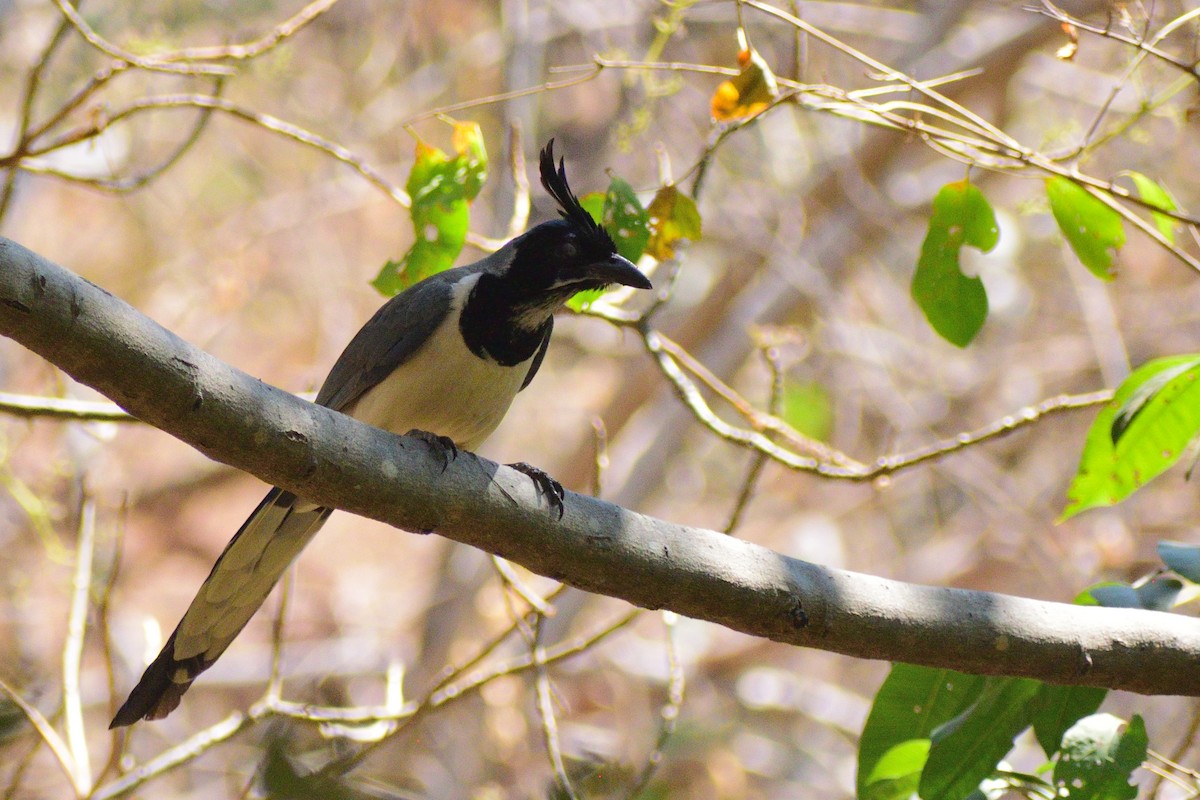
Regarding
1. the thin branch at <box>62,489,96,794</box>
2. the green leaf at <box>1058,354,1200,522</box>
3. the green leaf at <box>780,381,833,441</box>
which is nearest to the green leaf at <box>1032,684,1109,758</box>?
the green leaf at <box>1058,354,1200,522</box>

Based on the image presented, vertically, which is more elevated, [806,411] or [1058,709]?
[806,411]

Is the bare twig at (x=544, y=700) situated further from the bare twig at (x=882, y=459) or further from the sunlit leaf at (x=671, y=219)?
the sunlit leaf at (x=671, y=219)

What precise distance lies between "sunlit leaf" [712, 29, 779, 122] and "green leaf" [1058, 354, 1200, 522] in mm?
1393

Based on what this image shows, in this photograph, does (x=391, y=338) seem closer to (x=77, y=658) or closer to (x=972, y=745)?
(x=77, y=658)

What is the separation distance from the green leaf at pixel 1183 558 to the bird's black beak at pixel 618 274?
1820 mm

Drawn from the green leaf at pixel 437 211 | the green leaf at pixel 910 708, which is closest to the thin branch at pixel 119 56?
the green leaf at pixel 437 211

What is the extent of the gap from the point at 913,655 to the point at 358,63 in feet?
30.9

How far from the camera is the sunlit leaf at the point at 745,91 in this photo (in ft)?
12.1

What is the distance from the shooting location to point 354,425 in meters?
2.70

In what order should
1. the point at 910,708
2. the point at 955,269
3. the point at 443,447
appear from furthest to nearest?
the point at 955,269
the point at 910,708
the point at 443,447

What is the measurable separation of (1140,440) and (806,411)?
4.66m

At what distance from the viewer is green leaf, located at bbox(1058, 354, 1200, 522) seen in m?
3.35

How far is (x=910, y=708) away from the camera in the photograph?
3.42 meters

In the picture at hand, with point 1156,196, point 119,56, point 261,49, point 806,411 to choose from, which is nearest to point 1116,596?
point 1156,196
